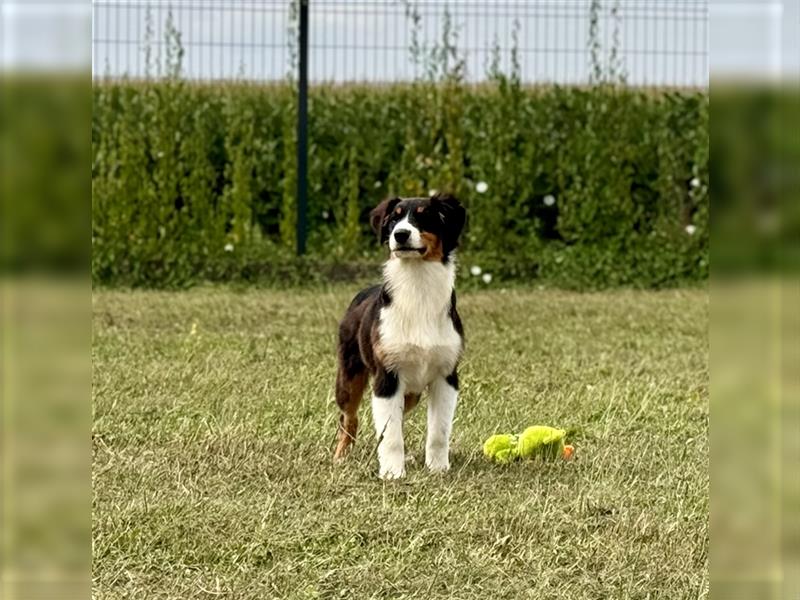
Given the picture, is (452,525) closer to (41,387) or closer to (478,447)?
(478,447)

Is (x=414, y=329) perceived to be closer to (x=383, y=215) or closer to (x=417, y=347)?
(x=417, y=347)

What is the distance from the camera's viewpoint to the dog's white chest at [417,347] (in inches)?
188

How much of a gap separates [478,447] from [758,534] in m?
4.22

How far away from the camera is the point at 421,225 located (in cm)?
486

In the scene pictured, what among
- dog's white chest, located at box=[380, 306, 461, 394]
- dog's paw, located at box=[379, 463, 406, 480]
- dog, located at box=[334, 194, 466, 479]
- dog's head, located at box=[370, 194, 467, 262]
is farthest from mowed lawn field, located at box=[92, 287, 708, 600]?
dog's head, located at box=[370, 194, 467, 262]

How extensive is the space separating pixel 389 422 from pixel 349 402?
17.7 inches

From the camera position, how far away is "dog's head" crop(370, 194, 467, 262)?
4.80 m

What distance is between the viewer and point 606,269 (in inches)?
475

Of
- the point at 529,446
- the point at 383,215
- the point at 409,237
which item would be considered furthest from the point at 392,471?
the point at 383,215

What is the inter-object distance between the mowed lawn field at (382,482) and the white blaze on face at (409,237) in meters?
0.87

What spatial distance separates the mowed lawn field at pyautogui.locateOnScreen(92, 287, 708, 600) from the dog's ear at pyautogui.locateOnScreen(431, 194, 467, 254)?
0.88 m

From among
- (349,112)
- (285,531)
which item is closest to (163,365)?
(285,531)

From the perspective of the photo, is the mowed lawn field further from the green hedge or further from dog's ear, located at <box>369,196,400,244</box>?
the green hedge

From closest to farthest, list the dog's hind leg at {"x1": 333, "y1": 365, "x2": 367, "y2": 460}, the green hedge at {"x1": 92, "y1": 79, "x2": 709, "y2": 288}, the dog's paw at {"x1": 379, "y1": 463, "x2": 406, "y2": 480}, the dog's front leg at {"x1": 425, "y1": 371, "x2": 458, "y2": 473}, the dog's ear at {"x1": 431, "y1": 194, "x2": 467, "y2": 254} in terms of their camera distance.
Result: the dog's paw at {"x1": 379, "y1": 463, "x2": 406, "y2": 480} < the dog's front leg at {"x1": 425, "y1": 371, "x2": 458, "y2": 473} < the dog's ear at {"x1": 431, "y1": 194, "x2": 467, "y2": 254} < the dog's hind leg at {"x1": 333, "y1": 365, "x2": 367, "y2": 460} < the green hedge at {"x1": 92, "y1": 79, "x2": 709, "y2": 288}
